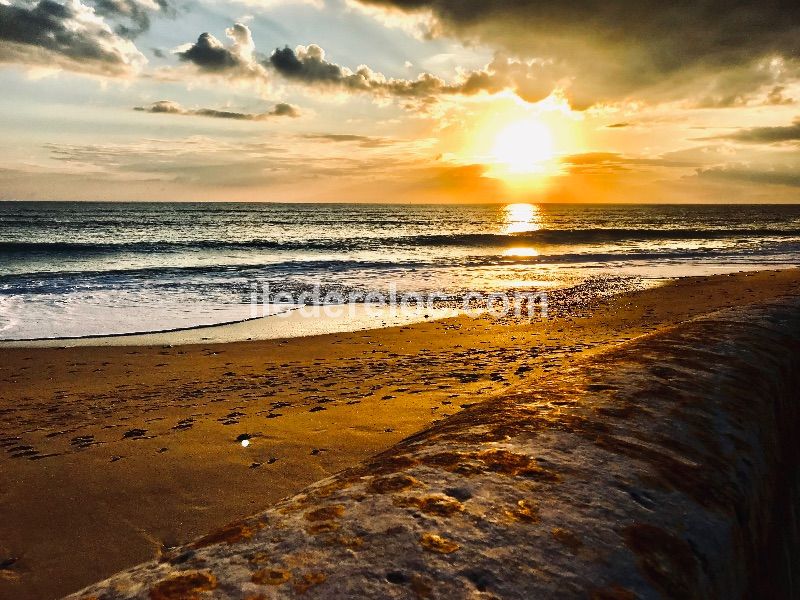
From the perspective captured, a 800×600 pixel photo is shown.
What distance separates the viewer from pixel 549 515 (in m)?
0.93

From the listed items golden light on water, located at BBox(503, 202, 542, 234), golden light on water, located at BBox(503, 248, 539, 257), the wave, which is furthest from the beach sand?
golden light on water, located at BBox(503, 202, 542, 234)

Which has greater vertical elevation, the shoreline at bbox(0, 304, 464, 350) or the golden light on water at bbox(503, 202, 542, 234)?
the golden light on water at bbox(503, 202, 542, 234)

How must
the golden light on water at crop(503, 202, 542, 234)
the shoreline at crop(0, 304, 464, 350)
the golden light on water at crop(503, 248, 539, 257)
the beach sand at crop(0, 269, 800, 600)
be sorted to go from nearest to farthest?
the beach sand at crop(0, 269, 800, 600) < the shoreline at crop(0, 304, 464, 350) < the golden light on water at crop(503, 248, 539, 257) < the golden light on water at crop(503, 202, 542, 234)

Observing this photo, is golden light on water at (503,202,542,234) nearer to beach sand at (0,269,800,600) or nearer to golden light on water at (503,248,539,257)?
golden light on water at (503,248,539,257)

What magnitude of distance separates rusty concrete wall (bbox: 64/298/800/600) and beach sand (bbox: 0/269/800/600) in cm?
59

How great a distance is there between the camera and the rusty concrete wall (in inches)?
31.2

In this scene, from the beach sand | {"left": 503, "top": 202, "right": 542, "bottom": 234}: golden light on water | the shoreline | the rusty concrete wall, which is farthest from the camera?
{"left": 503, "top": 202, "right": 542, "bottom": 234}: golden light on water

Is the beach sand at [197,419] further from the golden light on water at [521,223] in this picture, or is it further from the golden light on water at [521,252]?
the golden light on water at [521,223]

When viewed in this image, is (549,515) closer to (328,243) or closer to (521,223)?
(328,243)

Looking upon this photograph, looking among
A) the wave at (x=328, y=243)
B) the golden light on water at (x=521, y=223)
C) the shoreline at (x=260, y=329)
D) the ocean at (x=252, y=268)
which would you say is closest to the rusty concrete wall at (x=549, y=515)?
the shoreline at (x=260, y=329)

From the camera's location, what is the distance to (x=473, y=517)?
36.2 inches

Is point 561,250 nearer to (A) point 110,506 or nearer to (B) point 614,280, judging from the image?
(B) point 614,280

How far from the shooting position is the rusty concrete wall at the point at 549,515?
0.79m

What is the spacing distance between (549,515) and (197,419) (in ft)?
19.7
